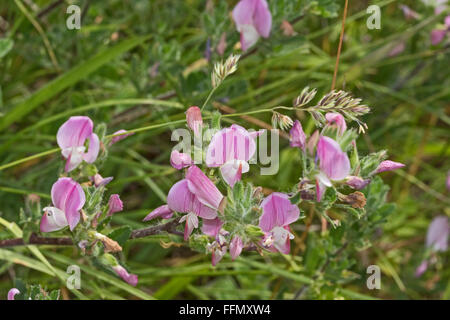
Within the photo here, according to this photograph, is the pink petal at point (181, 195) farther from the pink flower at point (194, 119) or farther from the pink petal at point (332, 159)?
the pink petal at point (332, 159)

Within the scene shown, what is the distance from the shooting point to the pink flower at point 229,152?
34.4 inches

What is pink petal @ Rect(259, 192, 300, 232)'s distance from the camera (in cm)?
87

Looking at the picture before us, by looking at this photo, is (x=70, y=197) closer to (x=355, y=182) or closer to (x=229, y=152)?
(x=229, y=152)

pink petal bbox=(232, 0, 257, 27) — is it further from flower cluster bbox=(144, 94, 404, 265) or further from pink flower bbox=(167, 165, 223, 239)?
pink flower bbox=(167, 165, 223, 239)

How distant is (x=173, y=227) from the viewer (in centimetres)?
97

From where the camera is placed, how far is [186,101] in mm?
1461

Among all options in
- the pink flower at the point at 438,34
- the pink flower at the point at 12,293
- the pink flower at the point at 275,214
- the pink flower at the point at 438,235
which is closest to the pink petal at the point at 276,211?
the pink flower at the point at 275,214

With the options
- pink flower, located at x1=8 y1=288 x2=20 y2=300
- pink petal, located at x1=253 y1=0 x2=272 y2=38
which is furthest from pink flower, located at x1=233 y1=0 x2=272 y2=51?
pink flower, located at x1=8 y1=288 x2=20 y2=300

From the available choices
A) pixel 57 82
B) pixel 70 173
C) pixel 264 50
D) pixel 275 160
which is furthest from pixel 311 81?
pixel 70 173

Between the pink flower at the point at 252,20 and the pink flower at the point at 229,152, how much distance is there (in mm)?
522

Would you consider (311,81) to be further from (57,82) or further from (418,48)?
(57,82)

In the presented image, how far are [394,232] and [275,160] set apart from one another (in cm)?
94

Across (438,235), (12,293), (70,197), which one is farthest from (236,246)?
(438,235)

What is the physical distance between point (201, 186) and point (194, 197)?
40 mm
